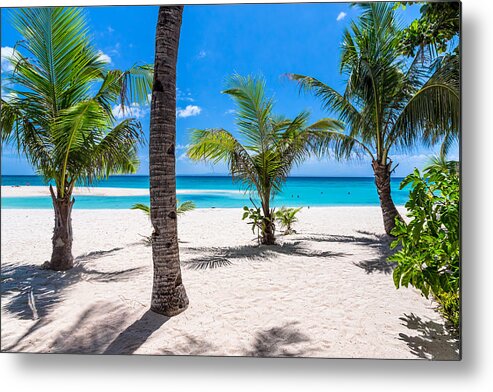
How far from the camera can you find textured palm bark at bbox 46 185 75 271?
255 cm

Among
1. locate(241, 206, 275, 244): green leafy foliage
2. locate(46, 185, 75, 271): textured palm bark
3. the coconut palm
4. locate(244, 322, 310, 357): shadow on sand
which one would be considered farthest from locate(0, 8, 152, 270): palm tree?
locate(244, 322, 310, 357): shadow on sand

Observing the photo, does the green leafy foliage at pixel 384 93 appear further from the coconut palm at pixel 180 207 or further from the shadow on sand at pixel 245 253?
the coconut palm at pixel 180 207

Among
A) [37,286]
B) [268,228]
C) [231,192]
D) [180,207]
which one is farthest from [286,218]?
[37,286]

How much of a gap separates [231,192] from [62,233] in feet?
8.46

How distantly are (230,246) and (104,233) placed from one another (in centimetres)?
140

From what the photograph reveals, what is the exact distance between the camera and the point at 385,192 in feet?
8.32

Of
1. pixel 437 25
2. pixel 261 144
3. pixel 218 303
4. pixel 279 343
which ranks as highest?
pixel 437 25

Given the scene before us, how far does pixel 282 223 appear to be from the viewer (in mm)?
4113

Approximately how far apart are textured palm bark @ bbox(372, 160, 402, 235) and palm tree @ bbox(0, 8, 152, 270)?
216 centimetres

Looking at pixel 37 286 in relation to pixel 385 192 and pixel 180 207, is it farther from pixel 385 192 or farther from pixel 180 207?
pixel 385 192

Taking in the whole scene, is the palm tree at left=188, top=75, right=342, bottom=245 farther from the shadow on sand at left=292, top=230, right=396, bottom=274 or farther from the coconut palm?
the shadow on sand at left=292, top=230, right=396, bottom=274

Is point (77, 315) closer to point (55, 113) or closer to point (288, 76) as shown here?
point (55, 113)

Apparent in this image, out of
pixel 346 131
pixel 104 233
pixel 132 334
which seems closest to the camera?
pixel 132 334

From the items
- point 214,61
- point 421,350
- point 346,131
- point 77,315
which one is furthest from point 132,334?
point 346,131
